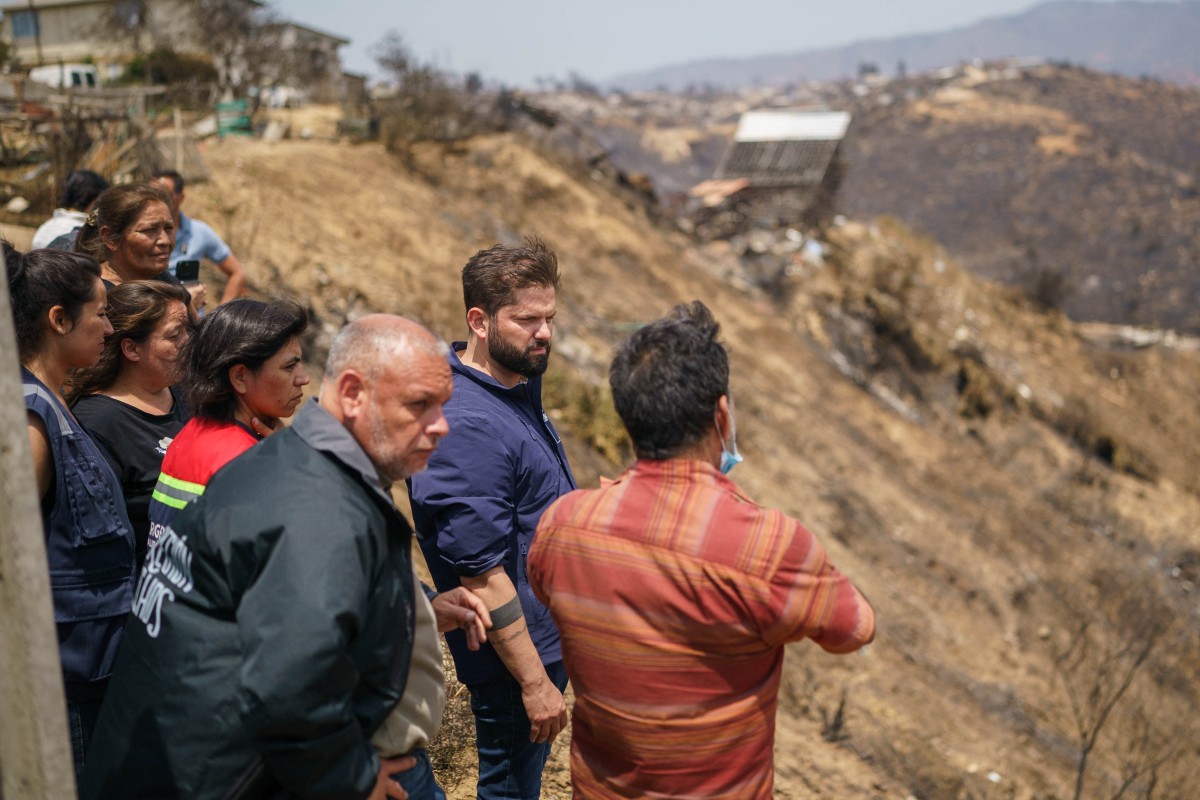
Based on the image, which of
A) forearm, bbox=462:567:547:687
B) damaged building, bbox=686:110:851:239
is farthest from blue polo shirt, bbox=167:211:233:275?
damaged building, bbox=686:110:851:239

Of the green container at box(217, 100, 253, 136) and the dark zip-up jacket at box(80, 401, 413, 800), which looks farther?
the green container at box(217, 100, 253, 136)

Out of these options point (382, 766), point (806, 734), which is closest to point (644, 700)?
point (382, 766)

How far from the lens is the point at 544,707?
2.50 meters

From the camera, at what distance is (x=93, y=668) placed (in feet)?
7.29

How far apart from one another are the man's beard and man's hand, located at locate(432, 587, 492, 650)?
0.73 m

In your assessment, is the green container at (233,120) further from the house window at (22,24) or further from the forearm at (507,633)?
the house window at (22,24)

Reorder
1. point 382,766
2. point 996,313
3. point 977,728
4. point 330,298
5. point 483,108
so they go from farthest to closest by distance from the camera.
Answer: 1. point 996,313
2. point 483,108
3. point 330,298
4. point 977,728
5. point 382,766

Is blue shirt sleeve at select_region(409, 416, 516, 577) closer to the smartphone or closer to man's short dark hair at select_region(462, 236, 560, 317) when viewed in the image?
man's short dark hair at select_region(462, 236, 560, 317)

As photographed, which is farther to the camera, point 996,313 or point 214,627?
point 996,313

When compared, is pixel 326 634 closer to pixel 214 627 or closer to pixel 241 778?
pixel 214 627

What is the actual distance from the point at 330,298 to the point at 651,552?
8.86 metres

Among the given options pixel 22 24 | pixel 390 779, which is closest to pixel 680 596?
pixel 390 779

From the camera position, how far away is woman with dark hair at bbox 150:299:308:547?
223 cm

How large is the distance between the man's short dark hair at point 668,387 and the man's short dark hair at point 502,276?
0.91 m
